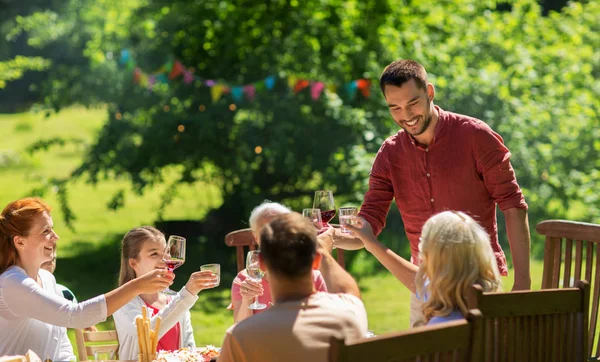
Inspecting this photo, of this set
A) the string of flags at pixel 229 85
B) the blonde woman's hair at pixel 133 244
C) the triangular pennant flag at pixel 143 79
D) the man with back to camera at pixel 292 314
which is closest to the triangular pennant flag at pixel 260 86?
the string of flags at pixel 229 85

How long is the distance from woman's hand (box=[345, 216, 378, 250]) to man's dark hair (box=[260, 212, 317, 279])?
924 millimetres

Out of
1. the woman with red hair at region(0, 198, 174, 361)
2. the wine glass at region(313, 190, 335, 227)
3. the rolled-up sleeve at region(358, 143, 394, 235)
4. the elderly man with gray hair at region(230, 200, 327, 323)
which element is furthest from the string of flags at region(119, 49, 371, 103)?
the woman with red hair at region(0, 198, 174, 361)

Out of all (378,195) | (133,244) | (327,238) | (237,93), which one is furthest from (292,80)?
(327,238)

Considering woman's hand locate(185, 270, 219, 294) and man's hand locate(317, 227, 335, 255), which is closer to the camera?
man's hand locate(317, 227, 335, 255)

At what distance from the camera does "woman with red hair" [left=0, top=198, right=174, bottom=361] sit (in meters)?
3.24

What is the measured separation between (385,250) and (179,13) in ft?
17.0

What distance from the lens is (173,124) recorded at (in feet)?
25.5

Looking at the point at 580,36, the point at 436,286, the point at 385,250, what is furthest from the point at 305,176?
the point at 436,286

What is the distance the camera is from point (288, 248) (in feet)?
8.14

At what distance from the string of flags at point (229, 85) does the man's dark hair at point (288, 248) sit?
5200 millimetres

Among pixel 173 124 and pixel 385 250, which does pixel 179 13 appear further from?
pixel 385 250

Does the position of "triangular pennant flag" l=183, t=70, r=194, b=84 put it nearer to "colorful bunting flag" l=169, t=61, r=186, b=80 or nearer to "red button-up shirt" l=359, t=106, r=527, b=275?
"colorful bunting flag" l=169, t=61, r=186, b=80

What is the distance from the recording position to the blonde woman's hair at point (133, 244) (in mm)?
3928

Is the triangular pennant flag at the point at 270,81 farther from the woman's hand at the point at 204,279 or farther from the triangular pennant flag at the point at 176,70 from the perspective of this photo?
the woman's hand at the point at 204,279
